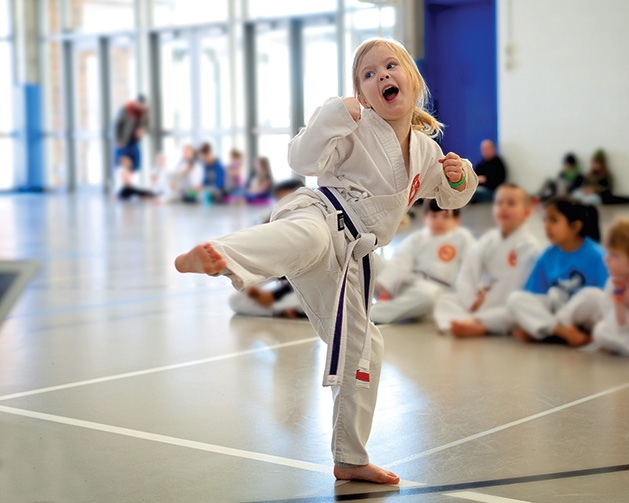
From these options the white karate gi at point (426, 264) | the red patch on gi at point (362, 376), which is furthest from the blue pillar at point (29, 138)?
the red patch on gi at point (362, 376)

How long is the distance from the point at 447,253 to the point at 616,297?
123 centimetres

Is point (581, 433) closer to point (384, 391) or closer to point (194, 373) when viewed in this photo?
point (384, 391)

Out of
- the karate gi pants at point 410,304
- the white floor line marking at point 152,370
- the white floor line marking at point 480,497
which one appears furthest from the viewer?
the karate gi pants at point 410,304

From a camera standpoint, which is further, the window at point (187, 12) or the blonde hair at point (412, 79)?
the window at point (187, 12)

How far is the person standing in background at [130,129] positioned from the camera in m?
16.5

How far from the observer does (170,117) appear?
17.1m

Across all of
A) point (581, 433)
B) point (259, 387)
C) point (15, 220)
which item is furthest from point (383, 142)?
point (15, 220)

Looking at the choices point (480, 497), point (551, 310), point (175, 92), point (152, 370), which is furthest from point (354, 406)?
point (175, 92)

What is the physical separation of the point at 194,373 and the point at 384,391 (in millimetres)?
704

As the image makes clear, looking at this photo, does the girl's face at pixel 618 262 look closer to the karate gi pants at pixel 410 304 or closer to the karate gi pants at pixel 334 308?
the karate gi pants at pixel 410 304

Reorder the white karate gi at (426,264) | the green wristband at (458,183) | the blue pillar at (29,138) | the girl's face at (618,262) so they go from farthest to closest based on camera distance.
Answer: the blue pillar at (29,138), the white karate gi at (426,264), the girl's face at (618,262), the green wristband at (458,183)

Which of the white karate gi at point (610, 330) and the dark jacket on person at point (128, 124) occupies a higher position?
the dark jacket on person at point (128, 124)

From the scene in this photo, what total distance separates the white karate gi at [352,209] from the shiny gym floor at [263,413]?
17cm

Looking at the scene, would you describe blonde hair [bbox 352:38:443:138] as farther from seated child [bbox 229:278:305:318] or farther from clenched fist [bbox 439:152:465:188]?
seated child [bbox 229:278:305:318]
